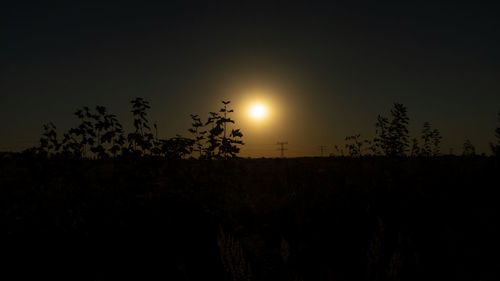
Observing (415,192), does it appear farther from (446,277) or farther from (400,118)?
(400,118)

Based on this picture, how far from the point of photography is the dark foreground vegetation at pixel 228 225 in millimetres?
4121

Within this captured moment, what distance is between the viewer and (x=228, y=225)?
5.44 metres

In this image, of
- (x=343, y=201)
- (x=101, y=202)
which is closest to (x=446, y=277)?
(x=343, y=201)

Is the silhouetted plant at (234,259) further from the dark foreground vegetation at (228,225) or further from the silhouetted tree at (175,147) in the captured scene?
the silhouetted tree at (175,147)

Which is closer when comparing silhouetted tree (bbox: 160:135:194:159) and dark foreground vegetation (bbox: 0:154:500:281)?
dark foreground vegetation (bbox: 0:154:500:281)

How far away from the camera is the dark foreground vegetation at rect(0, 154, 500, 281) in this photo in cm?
412

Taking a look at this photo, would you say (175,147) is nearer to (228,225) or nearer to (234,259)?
(228,225)

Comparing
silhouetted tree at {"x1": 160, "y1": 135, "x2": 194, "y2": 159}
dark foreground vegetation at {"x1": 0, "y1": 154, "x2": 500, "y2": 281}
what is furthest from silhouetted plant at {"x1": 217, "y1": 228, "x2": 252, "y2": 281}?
silhouetted tree at {"x1": 160, "y1": 135, "x2": 194, "y2": 159}

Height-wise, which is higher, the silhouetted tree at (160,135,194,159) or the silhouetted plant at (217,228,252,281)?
the silhouetted tree at (160,135,194,159)

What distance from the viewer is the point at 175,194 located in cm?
642

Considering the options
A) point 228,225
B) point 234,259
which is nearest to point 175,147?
point 228,225

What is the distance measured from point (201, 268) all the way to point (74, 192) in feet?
16.9

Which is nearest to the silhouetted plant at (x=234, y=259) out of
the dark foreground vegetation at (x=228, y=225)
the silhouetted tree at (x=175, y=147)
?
the dark foreground vegetation at (x=228, y=225)

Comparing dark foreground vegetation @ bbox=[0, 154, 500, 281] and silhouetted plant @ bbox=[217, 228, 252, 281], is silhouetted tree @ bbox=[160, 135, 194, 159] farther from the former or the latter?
silhouetted plant @ bbox=[217, 228, 252, 281]
